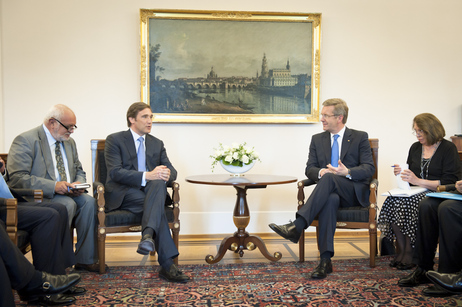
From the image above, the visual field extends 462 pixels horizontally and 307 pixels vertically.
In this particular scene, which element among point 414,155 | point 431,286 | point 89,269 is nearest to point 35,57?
point 89,269

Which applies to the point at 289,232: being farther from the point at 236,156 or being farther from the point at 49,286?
the point at 49,286

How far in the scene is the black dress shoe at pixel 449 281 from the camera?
2.81 m

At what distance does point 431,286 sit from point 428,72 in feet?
10.8

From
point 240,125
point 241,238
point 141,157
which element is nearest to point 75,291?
point 141,157

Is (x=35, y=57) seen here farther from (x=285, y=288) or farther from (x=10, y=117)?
(x=285, y=288)

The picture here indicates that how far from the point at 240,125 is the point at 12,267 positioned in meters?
3.36

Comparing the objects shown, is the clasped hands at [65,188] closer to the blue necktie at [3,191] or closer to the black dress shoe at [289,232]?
the blue necktie at [3,191]

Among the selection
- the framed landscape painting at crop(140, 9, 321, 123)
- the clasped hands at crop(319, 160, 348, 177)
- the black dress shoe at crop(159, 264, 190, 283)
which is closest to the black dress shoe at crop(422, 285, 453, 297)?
the clasped hands at crop(319, 160, 348, 177)

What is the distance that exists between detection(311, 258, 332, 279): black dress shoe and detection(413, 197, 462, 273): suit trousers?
69 cm

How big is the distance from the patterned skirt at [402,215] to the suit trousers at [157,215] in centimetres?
192

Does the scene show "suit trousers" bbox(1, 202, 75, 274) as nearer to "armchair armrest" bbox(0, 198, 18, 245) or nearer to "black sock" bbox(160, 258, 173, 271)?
"armchair armrest" bbox(0, 198, 18, 245)

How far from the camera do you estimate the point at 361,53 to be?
5.49 meters

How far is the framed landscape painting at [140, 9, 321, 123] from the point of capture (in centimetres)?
525

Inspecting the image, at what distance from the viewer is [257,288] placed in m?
3.31
